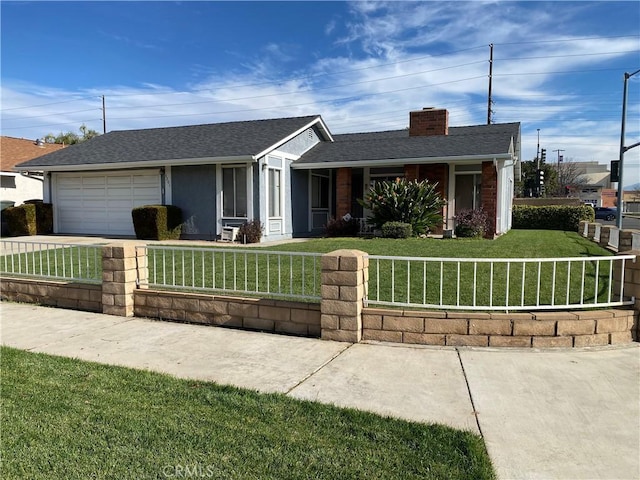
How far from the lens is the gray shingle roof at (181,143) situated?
52.4ft

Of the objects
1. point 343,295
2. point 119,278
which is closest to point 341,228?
point 119,278

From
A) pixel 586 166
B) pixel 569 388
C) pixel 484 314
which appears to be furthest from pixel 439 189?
pixel 586 166

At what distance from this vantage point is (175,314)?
6195 millimetres

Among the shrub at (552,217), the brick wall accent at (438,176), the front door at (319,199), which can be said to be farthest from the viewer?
the shrub at (552,217)

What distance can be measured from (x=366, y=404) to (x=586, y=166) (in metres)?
129

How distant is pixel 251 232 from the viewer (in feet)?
49.3

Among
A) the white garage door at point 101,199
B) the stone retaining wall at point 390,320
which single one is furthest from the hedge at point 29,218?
the stone retaining wall at point 390,320

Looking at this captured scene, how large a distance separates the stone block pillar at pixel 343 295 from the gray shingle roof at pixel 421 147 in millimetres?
11166

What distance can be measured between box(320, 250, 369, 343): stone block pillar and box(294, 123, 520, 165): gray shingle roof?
1117 cm

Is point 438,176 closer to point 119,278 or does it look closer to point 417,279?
point 417,279

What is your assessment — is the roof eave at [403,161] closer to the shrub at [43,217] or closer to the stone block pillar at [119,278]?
the shrub at [43,217]

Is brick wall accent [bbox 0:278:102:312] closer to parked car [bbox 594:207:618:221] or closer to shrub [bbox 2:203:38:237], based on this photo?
shrub [bbox 2:203:38:237]

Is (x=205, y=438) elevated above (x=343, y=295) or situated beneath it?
situated beneath

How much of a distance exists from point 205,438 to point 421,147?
15.2 meters
